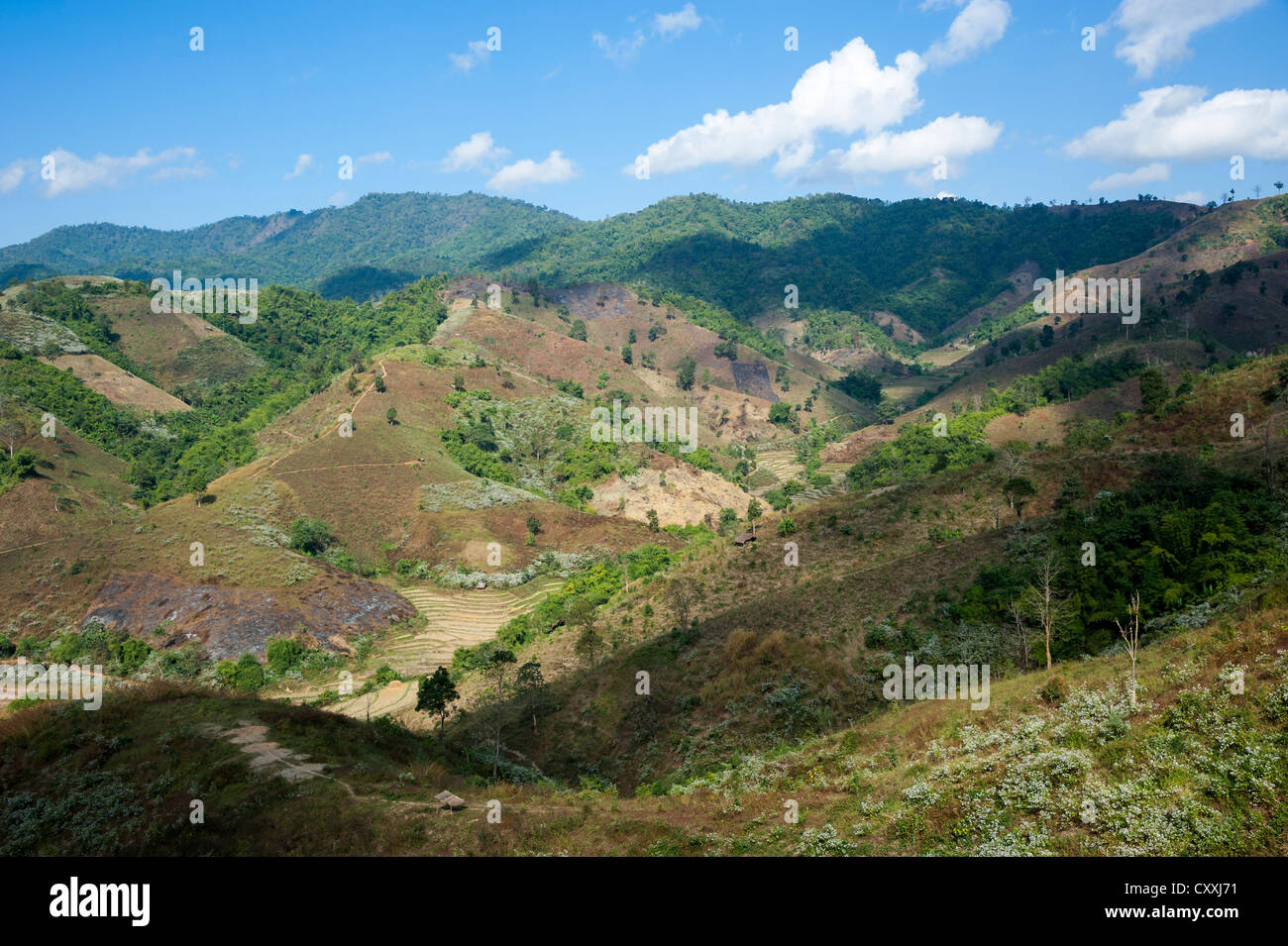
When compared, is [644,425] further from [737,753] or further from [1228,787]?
[1228,787]

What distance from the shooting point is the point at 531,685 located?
41.7m

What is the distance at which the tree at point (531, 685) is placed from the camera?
127 feet

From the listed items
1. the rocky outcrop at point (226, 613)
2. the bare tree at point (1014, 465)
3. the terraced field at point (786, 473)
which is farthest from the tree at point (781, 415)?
the rocky outcrop at point (226, 613)

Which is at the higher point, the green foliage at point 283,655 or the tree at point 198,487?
the tree at point 198,487

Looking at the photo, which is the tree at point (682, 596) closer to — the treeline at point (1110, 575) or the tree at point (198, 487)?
the treeline at point (1110, 575)

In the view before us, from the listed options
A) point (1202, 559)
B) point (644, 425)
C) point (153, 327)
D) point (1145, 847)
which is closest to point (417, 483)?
point (644, 425)

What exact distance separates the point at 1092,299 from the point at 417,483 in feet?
548

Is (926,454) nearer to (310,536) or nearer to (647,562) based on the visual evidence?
(647,562)

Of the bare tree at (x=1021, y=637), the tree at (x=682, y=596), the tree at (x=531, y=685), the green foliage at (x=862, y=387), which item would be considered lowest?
the tree at (x=531, y=685)

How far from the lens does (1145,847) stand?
37.8 feet

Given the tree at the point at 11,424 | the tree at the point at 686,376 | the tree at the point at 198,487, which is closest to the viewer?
the tree at the point at 198,487

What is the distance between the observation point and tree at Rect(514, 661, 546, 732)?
38625 millimetres

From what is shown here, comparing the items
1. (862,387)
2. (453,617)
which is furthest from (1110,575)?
(862,387)

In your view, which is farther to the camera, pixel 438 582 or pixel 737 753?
pixel 438 582
